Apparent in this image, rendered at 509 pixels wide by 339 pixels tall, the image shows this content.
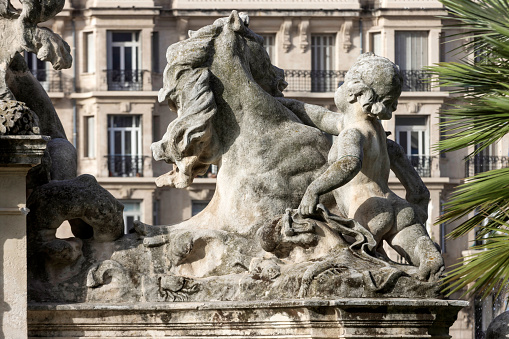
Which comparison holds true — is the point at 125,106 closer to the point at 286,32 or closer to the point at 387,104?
the point at 286,32

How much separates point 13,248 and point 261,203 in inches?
72.3

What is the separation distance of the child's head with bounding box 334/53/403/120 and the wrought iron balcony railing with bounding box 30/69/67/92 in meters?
42.0

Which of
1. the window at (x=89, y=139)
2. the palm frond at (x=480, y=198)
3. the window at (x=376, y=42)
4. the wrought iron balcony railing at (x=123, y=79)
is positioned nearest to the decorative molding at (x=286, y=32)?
the window at (x=376, y=42)

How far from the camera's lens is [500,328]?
11453 millimetres

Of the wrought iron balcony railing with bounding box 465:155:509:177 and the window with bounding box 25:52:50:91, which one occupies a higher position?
the window with bounding box 25:52:50:91

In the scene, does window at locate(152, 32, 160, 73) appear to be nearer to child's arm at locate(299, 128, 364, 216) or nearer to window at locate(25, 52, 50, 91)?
window at locate(25, 52, 50, 91)

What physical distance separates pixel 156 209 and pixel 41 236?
4132 centimetres

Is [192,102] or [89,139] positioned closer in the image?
[192,102]

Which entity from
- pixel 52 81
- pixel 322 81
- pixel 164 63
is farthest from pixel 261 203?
pixel 322 81

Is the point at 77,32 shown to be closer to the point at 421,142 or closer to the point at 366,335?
the point at 421,142

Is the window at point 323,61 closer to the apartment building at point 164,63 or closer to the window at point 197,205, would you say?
the apartment building at point 164,63

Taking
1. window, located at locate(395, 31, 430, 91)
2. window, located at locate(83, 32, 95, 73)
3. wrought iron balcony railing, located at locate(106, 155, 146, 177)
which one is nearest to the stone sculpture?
wrought iron balcony railing, located at locate(106, 155, 146, 177)

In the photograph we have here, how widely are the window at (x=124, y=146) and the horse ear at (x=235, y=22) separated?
4043cm

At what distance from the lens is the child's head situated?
11242 mm
